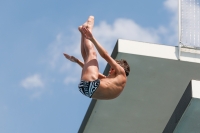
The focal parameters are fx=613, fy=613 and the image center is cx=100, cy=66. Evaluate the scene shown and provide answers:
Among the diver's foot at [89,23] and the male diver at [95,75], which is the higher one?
the diver's foot at [89,23]

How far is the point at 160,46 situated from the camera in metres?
12.4

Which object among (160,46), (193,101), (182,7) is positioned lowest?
(193,101)

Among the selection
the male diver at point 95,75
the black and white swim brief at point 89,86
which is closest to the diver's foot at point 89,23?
the male diver at point 95,75

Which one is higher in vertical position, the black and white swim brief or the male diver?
the male diver

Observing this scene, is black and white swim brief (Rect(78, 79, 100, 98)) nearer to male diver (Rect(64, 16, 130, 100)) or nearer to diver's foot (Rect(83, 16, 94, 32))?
male diver (Rect(64, 16, 130, 100))

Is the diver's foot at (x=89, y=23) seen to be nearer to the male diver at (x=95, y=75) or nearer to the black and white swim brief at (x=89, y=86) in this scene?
the male diver at (x=95, y=75)

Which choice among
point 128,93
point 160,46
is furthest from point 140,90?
point 160,46

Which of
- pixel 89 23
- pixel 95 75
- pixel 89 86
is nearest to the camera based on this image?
pixel 89 86

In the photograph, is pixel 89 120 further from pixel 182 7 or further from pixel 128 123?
pixel 182 7

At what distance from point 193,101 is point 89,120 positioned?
4500 millimetres

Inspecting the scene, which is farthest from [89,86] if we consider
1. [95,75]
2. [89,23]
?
[89,23]

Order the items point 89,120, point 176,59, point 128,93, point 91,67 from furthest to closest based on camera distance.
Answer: point 89,120
point 128,93
point 176,59
point 91,67

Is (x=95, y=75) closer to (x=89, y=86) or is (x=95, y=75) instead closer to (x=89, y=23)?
(x=89, y=86)

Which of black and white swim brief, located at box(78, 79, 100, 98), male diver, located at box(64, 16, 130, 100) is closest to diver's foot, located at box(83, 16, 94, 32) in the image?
male diver, located at box(64, 16, 130, 100)
